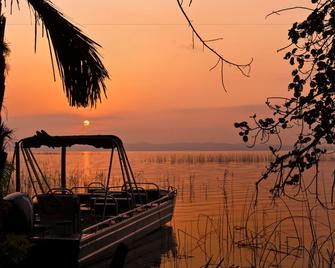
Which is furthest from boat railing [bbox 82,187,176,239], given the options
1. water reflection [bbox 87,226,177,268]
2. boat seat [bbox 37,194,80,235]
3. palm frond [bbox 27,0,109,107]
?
palm frond [bbox 27,0,109,107]

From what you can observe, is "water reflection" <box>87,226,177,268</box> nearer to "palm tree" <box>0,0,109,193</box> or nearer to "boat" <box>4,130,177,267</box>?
"boat" <box>4,130,177,267</box>

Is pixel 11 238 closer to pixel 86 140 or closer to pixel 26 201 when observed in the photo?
pixel 26 201

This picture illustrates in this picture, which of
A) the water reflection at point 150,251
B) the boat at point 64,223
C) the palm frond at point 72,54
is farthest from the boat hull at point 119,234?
the palm frond at point 72,54

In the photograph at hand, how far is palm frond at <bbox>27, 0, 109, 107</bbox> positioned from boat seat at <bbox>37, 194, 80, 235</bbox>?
16.1ft

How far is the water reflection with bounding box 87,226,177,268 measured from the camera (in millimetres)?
13031

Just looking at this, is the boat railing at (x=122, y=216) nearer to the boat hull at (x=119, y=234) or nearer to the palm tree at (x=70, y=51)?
the boat hull at (x=119, y=234)

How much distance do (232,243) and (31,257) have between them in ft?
19.8

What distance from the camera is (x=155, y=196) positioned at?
1894 centimetres

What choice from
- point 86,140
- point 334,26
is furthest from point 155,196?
point 334,26

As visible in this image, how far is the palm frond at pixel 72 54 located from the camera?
5695 millimetres

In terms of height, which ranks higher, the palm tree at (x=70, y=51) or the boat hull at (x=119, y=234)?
the palm tree at (x=70, y=51)

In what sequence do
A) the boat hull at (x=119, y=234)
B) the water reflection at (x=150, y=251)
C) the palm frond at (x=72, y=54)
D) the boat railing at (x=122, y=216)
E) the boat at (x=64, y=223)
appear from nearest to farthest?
the palm frond at (x=72, y=54) < the boat at (x=64, y=223) < the boat hull at (x=119, y=234) < the boat railing at (x=122, y=216) < the water reflection at (x=150, y=251)

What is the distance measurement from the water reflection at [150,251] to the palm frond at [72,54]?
6.38 metres

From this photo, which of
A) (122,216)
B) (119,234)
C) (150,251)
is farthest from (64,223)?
(150,251)
